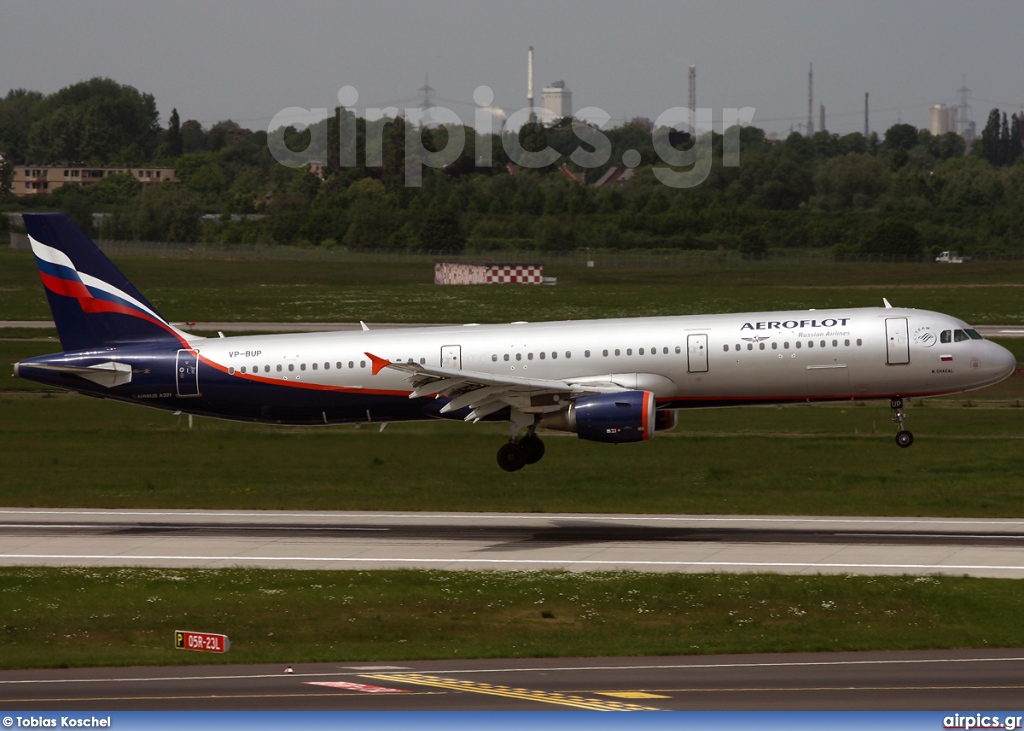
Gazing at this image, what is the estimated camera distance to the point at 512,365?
49031 mm

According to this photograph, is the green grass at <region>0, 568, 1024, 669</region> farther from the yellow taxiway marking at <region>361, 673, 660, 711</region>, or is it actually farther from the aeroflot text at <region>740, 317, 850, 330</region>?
the aeroflot text at <region>740, 317, 850, 330</region>

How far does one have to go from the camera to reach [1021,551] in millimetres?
42250

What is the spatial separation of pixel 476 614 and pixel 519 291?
311 feet

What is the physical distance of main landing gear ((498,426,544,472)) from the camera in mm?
49500

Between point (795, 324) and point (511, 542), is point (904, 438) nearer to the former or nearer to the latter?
point (795, 324)

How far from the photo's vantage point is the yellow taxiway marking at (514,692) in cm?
2565

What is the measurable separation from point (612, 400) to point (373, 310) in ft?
240

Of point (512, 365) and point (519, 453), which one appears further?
point (519, 453)

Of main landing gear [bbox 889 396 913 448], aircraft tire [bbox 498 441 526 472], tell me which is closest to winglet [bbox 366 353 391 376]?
aircraft tire [bbox 498 441 526 472]

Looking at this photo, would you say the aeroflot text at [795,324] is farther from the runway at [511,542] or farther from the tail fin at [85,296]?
the tail fin at [85,296]

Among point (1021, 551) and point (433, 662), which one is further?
point (1021, 551)

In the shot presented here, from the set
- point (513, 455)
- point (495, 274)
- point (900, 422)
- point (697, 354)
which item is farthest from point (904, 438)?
point (495, 274)

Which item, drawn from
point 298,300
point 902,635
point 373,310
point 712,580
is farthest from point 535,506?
point 298,300

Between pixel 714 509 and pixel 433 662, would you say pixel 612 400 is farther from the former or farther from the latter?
pixel 433 662
